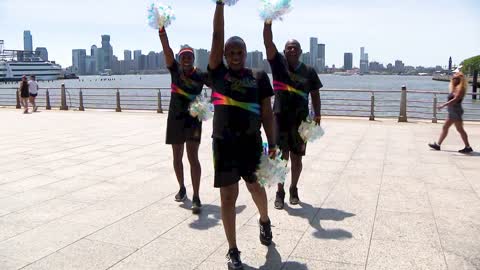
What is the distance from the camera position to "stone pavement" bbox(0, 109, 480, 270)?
11.9 feet

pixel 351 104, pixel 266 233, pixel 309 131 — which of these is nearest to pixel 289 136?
pixel 309 131

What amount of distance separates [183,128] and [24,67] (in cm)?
12682

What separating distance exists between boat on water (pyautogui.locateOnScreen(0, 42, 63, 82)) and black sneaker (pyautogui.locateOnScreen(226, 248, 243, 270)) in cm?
12241

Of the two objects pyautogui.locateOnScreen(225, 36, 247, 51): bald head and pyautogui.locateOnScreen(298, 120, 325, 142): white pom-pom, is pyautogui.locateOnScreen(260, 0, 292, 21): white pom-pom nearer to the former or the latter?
pyautogui.locateOnScreen(225, 36, 247, 51): bald head

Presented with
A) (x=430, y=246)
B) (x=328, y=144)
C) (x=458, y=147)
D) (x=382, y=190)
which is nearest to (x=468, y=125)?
(x=458, y=147)

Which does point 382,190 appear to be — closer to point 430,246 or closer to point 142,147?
point 430,246

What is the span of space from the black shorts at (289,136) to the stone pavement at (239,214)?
67cm

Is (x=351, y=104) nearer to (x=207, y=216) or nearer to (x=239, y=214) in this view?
(x=239, y=214)

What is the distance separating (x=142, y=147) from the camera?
892cm

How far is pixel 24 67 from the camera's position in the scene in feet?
386

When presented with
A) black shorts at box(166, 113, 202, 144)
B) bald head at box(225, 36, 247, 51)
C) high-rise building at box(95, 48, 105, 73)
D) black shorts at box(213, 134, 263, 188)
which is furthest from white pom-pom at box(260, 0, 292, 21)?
high-rise building at box(95, 48, 105, 73)

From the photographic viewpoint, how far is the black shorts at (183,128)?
4.91 m

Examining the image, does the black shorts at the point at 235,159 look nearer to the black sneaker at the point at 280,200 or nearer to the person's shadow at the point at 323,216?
the person's shadow at the point at 323,216

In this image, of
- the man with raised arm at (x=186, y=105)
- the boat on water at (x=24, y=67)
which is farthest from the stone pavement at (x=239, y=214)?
the boat on water at (x=24, y=67)
